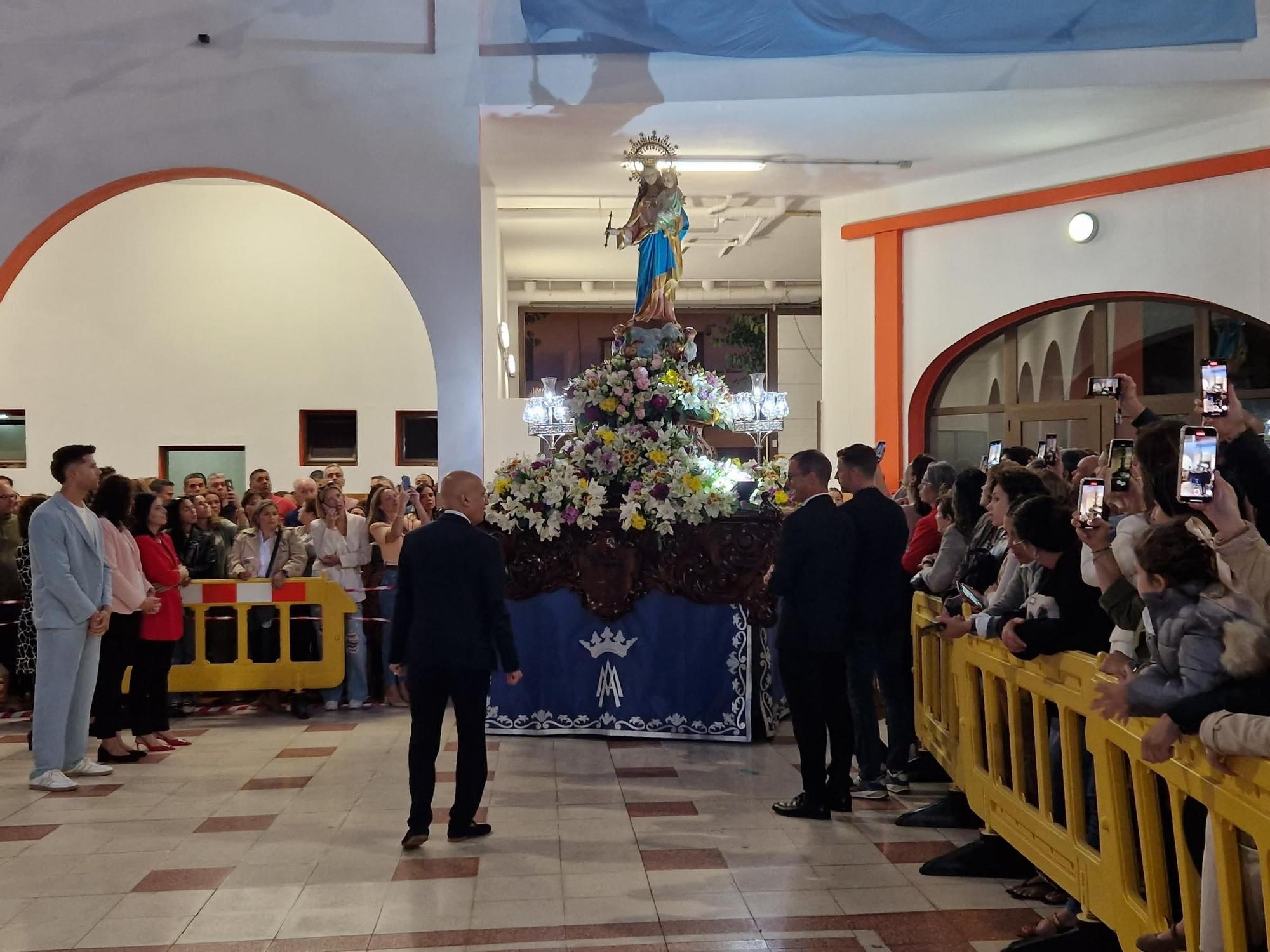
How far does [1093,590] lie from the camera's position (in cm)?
398

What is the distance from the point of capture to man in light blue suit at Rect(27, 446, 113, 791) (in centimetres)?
608

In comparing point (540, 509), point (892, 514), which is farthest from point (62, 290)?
point (892, 514)

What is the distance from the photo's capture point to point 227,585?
8.19 meters

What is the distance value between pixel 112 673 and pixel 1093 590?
17.1 ft

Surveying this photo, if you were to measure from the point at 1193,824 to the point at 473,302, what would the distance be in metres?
7.01

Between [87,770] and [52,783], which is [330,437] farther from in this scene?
[52,783]

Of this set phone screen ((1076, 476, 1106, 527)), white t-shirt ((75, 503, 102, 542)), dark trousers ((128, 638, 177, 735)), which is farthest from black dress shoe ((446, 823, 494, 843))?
phone screen ((1076, 476, 1106, 527))

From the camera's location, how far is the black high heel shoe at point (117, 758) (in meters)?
6.73

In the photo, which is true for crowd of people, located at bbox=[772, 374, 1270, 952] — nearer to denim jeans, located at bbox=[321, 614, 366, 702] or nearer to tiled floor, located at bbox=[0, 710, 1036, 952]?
tiled floor, located at bbox=[0, 710, 1036, 952]

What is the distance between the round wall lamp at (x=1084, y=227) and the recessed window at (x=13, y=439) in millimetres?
10909

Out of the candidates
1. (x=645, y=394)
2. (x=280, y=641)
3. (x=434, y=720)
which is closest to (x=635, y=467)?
(x=645, y=394)

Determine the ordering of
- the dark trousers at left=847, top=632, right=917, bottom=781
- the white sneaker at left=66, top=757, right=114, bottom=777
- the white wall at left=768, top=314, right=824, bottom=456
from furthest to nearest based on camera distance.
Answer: the white wall at left=768, top=314, right=824, bottom=456, the white sneaker at left=66, top=757, right=114, bottom=777, the dark trousers at left=847, top=632, right=917, bottom=781

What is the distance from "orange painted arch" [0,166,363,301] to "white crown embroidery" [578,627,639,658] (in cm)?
350

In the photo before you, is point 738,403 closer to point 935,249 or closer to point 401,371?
point 935,249
